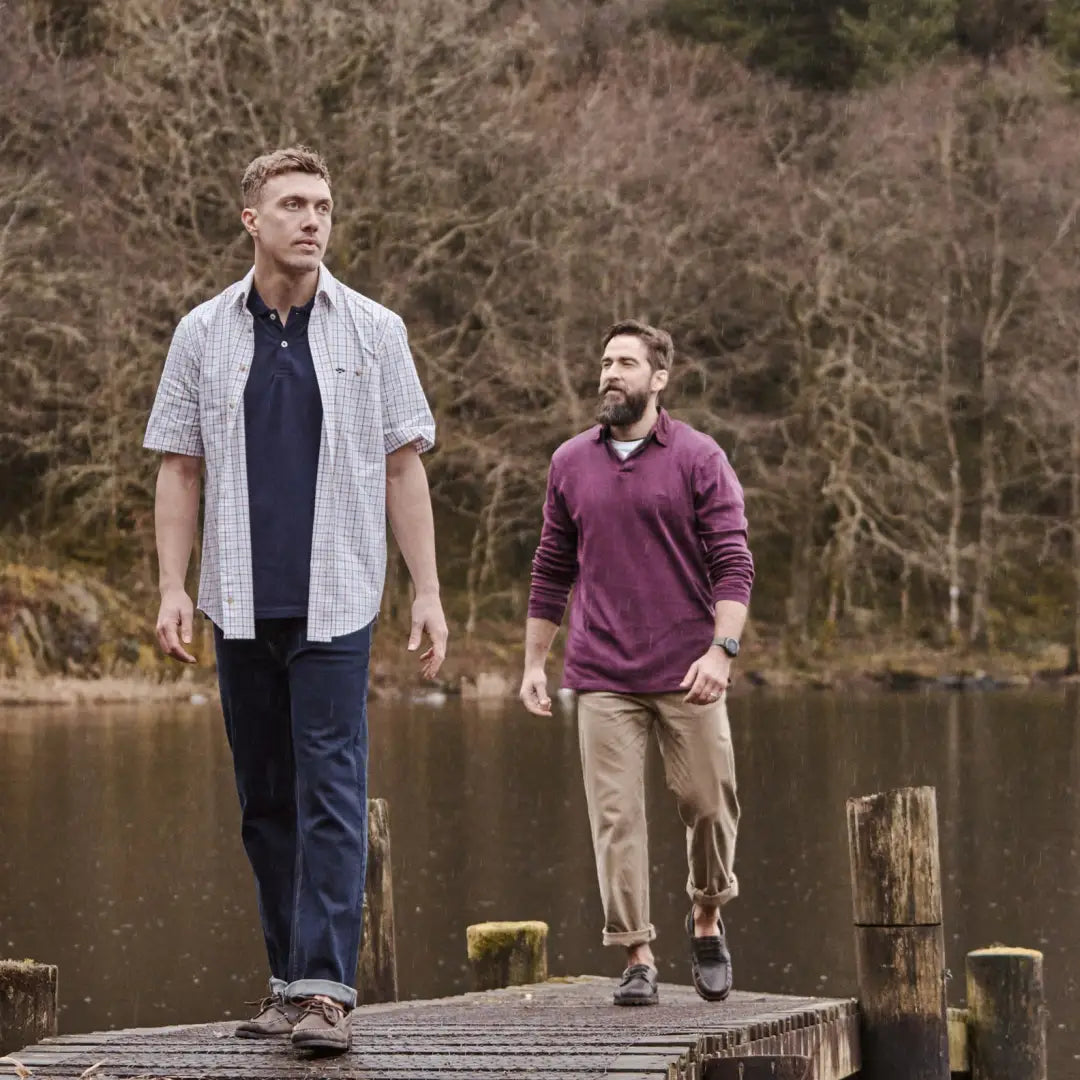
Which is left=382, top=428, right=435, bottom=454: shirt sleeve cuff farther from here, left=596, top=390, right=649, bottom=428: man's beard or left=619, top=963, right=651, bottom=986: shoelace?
left=619, top=963, right=651, bottom=986: shoelace

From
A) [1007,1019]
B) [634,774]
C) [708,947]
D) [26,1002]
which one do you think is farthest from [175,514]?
[1007,1019]

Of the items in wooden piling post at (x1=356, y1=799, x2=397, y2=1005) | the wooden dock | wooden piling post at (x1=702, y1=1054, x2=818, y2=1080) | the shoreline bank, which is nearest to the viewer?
the wooden dock

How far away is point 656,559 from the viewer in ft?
23.0

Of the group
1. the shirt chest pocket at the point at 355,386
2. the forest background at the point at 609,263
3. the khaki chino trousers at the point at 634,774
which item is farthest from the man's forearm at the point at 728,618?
the forest background at the point at 609,263

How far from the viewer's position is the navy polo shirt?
5.43 meters

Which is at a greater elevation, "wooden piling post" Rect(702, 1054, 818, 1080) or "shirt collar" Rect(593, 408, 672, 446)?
"shirt collar" Rect(593, 408, 672, 446)

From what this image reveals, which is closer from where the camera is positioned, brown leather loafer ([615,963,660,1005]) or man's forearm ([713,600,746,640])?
man's forearm ([713,600,746,640])

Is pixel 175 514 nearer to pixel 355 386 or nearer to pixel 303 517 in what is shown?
pixel 303 517

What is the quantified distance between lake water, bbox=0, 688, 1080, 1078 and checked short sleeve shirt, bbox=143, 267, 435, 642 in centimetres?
837

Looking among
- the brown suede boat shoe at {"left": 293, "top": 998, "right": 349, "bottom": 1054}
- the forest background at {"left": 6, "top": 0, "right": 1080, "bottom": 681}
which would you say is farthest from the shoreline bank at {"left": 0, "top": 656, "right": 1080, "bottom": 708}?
the brown suede boat shoe at {"left": 293, "top": 998, "right": 349, "bottom": 1054}

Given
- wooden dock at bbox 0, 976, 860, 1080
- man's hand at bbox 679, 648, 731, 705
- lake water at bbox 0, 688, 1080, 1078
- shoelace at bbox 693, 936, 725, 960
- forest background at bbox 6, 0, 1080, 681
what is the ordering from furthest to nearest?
forest background at bbox 6, 0, 1080, 681
lake water at bbox 0, 688, 1080, 1078
shoelace at bbox 693, 936, 725, 960
man's hand at bbox 679, 648, 731, 705
wooden dock at bbox 0, 976, 860, 1080

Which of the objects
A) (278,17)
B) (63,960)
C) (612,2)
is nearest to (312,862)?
(63,960)

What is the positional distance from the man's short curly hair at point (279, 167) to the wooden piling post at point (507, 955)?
4394 millimetres

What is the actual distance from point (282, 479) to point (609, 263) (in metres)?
33.7
